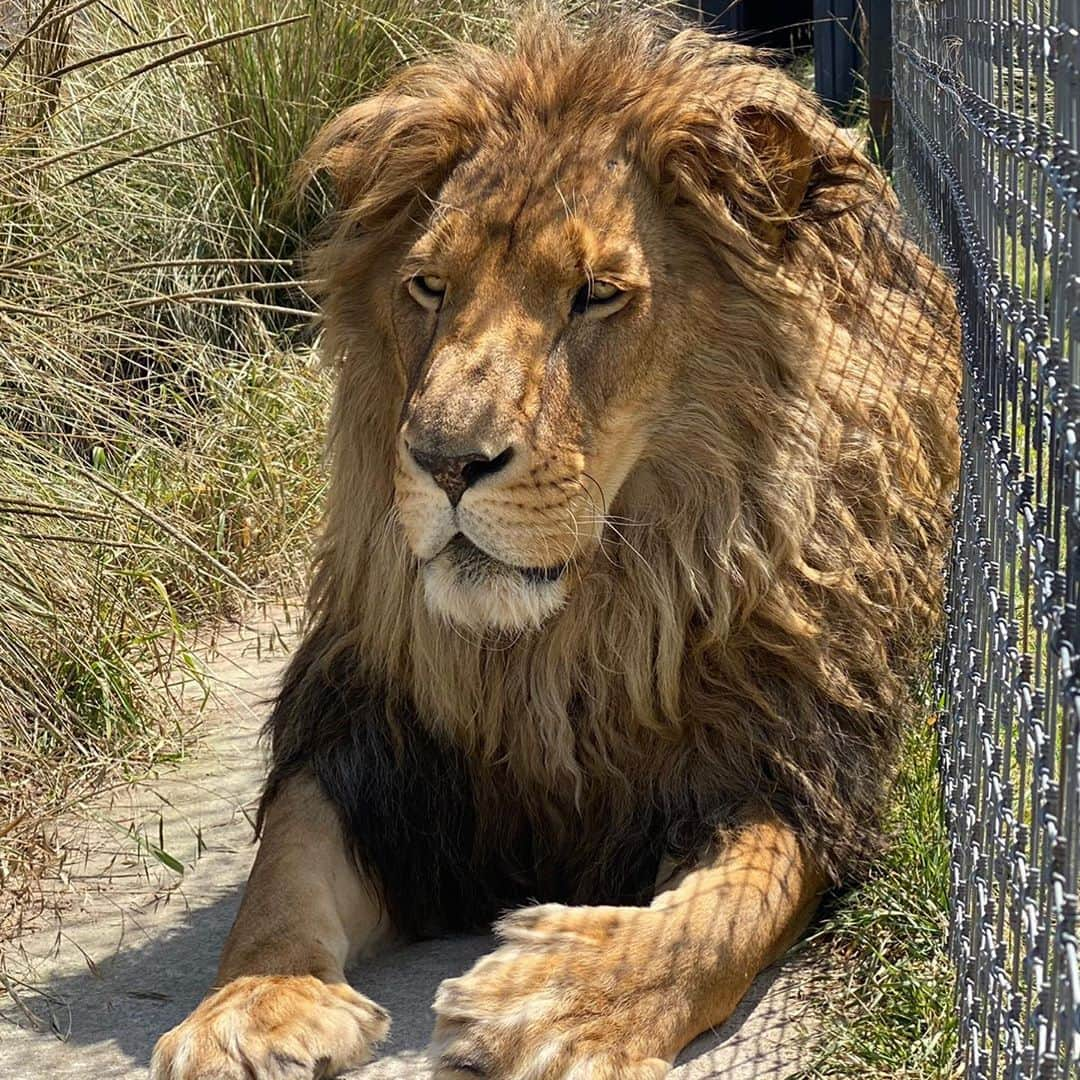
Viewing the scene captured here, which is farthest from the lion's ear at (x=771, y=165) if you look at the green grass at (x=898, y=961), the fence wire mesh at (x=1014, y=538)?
the green grass at (x=898, y=961)

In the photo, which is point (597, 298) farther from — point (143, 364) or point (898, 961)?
point (143, 364)

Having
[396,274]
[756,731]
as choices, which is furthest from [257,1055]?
[396,274]

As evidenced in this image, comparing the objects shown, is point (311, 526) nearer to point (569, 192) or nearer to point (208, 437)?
point (208, 437)

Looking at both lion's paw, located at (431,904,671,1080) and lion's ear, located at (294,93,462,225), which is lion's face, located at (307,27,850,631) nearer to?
lion's ear, located at (294,93,462,225)

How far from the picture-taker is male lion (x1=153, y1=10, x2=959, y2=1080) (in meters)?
2.60

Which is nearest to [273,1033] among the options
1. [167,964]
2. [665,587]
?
[167,964]

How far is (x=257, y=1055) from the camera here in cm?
238

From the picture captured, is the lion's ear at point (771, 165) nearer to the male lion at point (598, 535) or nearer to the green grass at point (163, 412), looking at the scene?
the male lion at point (598, 535)

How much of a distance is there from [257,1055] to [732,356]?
126 cm

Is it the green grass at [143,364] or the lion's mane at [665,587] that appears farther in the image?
the green grass at [143,364]

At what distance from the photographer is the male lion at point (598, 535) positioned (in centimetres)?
260

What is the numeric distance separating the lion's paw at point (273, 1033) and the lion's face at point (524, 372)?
0.56 meters

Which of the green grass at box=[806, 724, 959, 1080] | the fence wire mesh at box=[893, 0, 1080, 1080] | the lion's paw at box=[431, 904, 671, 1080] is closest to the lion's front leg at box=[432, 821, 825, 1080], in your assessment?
the lion's paw at box=[431, 904, 671, 1080]

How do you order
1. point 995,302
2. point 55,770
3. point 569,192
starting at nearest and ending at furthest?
point 995,302 → point 569,192 → point 55,770
